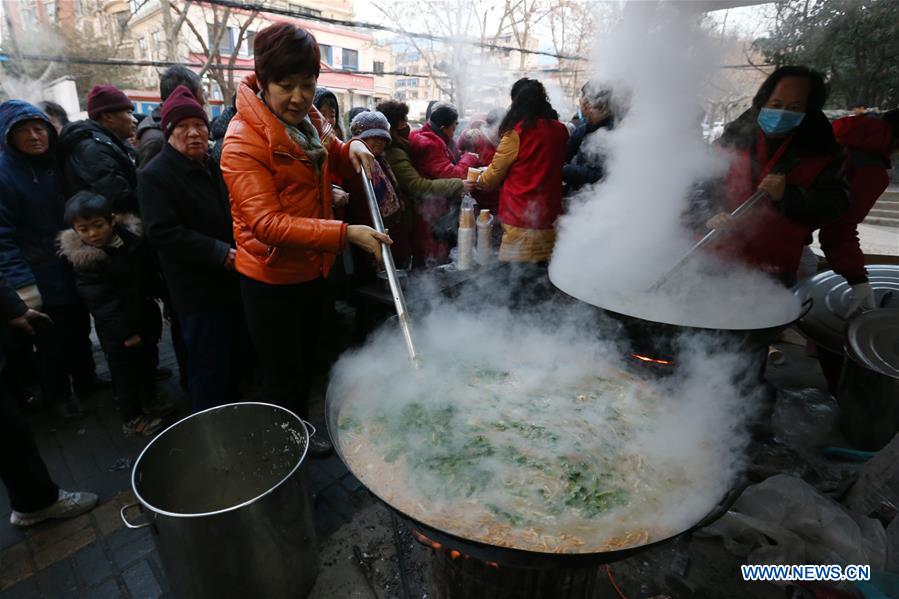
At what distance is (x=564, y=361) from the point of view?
2.70 metres

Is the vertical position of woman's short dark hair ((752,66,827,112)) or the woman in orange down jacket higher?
woman's short dark hair ((752,66,827,112))

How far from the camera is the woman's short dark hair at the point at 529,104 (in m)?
3.87

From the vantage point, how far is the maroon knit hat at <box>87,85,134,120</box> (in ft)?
12.4

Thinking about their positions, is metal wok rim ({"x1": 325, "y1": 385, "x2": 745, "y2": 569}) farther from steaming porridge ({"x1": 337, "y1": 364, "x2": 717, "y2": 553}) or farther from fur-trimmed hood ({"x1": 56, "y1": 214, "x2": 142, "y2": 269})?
fur-trimmed hood ({"x1": 56, "y1": 214, "x2": 142, "y2": 269})

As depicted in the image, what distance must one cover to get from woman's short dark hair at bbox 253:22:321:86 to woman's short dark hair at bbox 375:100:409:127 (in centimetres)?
296

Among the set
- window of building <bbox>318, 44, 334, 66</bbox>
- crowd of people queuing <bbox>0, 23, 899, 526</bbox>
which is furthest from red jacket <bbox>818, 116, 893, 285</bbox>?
window of building <bbox>318, 44, 334, 66</bbox>

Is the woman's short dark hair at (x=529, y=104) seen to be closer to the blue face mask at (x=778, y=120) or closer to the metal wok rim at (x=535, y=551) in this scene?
the blue face mask at (x=778, y=120)

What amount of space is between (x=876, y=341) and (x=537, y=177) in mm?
3041

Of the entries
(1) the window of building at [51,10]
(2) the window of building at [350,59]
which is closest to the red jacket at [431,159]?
(1) the window of building at [51,10]

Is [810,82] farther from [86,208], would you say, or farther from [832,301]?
[86,208]

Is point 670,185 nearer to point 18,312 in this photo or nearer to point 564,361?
point 564,361

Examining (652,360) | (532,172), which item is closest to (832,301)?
(652,360)

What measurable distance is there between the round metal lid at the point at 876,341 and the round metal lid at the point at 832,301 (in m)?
0.15

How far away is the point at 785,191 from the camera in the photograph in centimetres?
299
